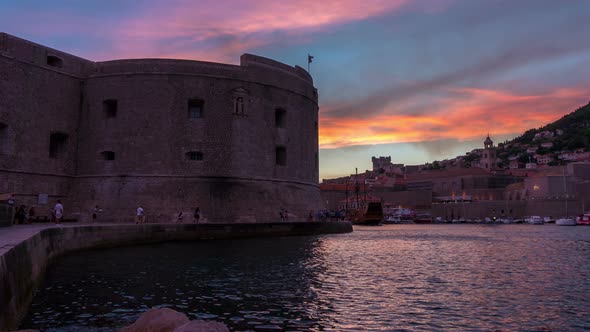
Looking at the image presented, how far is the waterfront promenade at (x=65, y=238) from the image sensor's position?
6.79 meters

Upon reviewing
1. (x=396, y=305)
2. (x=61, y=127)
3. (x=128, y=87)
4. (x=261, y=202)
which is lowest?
(x=396, y=305)

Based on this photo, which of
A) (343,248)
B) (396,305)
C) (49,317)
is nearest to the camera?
(49,317)

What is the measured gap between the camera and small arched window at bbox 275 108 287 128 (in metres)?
28.6

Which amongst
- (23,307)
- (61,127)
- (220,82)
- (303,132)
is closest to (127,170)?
(61,127)

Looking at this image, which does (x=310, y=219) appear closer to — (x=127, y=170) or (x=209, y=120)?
(x=209, y=120)

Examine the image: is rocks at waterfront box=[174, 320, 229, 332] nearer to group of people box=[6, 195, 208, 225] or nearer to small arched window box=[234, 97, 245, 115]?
group of people box=[6, 195, 208, 225]

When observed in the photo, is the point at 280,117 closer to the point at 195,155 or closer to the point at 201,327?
the point at 195,155

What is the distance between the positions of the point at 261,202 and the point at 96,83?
10.4 m

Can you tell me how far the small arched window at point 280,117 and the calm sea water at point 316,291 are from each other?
42.9 feet

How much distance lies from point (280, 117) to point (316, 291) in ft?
64.6

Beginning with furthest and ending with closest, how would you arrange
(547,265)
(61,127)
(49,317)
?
(61,127)
(547,265)
(49,317)

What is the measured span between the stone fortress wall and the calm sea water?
27.0 ft

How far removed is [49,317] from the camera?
297 inches

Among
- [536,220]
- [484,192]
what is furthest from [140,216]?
[484,192]
